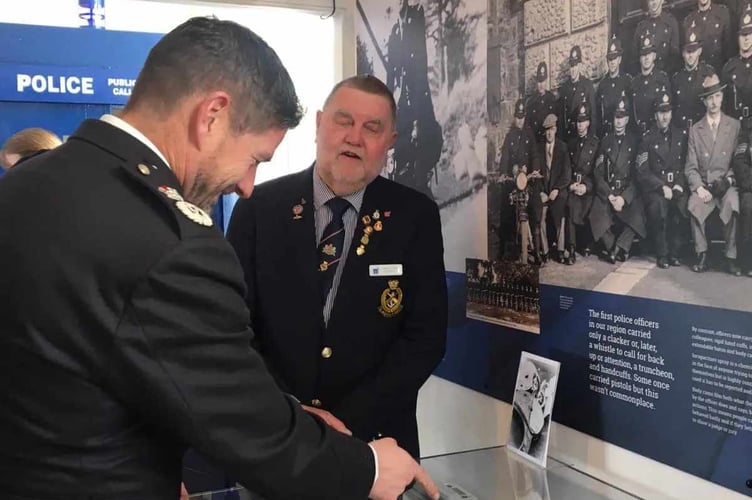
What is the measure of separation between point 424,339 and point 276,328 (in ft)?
1.10

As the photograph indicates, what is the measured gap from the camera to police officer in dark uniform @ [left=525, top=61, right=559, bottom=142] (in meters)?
1.64

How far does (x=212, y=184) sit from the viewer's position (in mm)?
992

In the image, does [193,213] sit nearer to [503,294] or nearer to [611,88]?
[611,88]

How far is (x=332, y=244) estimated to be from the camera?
1.72 meters

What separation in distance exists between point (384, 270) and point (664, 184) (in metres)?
0.63

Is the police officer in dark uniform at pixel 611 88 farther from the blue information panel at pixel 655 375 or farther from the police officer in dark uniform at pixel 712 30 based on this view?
the blue information panel at pixel 655 375

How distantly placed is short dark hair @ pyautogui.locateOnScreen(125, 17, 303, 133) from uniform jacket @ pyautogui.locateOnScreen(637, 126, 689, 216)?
0.75m

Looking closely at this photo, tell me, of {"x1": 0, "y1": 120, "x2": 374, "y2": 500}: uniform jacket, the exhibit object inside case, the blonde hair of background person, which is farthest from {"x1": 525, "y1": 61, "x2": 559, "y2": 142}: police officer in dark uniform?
the blonde hair of background person

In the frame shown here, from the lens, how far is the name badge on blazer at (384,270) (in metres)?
1.68

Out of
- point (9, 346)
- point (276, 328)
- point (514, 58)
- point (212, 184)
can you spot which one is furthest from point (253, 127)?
point (514, 58)

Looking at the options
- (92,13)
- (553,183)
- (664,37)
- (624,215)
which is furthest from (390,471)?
(92,13)

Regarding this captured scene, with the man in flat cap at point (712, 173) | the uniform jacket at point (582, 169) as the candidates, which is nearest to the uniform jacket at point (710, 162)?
the man in flat cap at point (712, 173)

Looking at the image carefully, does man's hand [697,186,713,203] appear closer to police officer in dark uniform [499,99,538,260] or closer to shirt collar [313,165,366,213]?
police officer in dark uniform [499,99,538,260]

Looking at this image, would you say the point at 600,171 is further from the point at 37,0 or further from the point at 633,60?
the point at 37,0
